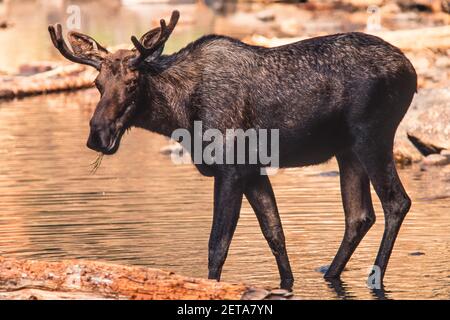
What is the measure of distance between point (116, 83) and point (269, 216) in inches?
68.0

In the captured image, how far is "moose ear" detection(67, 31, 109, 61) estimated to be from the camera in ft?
37.5

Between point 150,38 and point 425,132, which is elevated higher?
point 150,38

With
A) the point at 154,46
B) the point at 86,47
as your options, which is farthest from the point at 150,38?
the point at 86,47

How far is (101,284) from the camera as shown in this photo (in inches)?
394

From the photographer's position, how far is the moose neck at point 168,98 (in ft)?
37.8

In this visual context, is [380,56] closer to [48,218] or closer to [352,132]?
[352,132]

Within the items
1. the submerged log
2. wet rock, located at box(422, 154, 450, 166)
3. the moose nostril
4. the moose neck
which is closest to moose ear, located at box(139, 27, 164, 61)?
the moose neck

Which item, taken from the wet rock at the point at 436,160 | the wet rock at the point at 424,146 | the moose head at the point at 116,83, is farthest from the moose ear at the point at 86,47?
the wet rock at the point at 424,146

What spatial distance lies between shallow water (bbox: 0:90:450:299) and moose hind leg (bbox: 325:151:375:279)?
230 mm

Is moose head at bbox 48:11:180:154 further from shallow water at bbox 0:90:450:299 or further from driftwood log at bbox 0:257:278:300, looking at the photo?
shallow water at bbox 0:90:450:299

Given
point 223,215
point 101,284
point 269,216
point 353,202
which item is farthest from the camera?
point 353,202

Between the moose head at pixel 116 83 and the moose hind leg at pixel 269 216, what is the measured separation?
3.84 feet

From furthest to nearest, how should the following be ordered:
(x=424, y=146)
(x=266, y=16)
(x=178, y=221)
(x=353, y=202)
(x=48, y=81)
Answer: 1. (x=266, y=16)
2. (x=48, y=81)
3. (x=424, y=146)
4. (x=178, y=221)
5. (x=353, y=202)
